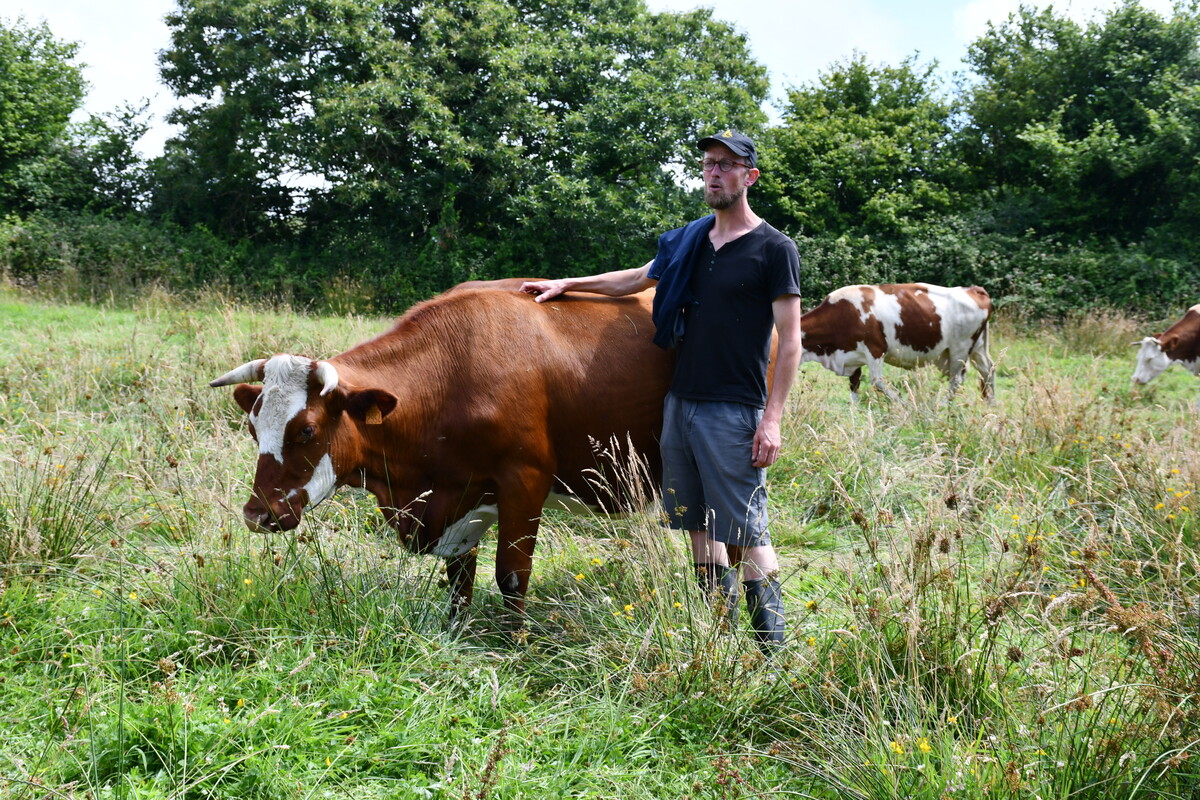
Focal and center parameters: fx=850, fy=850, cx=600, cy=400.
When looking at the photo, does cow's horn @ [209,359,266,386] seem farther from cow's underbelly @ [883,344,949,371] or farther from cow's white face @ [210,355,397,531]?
cow's underbelly @ [883,344,949,371]

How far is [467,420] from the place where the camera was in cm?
381

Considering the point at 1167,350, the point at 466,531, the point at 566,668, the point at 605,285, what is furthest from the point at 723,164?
the point at 1167,350

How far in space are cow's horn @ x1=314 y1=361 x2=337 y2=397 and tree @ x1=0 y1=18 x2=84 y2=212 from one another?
75.7 ft

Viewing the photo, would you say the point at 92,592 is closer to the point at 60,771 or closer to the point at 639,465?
the point at 60,771

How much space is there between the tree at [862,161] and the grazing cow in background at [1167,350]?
1105cm

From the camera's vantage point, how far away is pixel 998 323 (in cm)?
1805

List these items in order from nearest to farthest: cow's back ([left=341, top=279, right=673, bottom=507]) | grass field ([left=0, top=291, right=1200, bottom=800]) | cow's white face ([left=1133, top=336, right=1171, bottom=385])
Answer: grass field ([left=0, top=291, right=1200, bottom=800]) → cow's back ([left=341, top=279, right=673, bottom=507]) → cow's white face ([left=1133, top=336, right=1171, bottom=385])

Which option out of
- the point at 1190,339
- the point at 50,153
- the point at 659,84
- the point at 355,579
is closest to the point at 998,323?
the point at 1190,339

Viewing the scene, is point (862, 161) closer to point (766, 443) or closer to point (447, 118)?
point (447, 118)

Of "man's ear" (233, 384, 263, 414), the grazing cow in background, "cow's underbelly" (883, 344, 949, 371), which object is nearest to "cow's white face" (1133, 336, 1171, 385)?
the grazing cow in background

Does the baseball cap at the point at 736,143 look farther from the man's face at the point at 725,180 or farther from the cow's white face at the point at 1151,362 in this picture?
the cow's white face at the point at 1151,362

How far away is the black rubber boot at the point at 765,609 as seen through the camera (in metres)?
3.57

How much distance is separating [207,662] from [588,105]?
20.1 meters

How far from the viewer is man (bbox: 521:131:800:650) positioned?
3.52 metres
